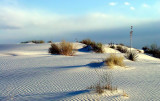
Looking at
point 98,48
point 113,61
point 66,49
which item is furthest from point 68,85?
point 98,48

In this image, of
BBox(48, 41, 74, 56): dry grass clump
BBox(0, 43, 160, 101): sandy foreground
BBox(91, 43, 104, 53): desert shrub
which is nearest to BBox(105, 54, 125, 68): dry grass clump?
BBox(0, 43, 160, 101): sandy foreground

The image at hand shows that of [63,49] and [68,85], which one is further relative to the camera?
[63,49]

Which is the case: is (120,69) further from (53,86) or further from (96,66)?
(53,86)

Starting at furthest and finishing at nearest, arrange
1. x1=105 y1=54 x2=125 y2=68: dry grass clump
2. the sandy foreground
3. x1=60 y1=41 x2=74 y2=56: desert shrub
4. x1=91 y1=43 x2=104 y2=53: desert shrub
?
x1=91 y1=43 x2=104 y2=53: desert shrub → x1=60 y1=41 x2=74 y2=56: desert shrub → x1=105 y1=54 x2=125 y2=68: dry grass clump → the sandy foreground

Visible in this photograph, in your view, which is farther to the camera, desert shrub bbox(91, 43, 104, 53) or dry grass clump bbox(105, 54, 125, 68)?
desert shrub bbox(91, 43, 104, 53)

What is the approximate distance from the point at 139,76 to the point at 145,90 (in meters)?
1.59

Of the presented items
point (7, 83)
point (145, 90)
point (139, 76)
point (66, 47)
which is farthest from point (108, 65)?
point (66, 47)

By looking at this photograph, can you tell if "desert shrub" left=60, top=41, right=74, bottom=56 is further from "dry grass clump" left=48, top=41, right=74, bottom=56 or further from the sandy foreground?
the sandy foreground

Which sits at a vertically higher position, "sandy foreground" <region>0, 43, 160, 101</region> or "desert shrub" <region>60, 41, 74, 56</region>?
"desert shrub" <region>60, 41, 74, 56</region>

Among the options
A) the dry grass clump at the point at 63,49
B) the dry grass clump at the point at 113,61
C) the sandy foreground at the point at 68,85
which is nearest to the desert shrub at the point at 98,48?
the dry grass clump at the point at 63,49

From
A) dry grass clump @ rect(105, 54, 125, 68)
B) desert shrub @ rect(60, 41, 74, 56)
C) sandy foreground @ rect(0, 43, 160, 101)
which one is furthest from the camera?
desert shrub @ rect(60, 41, 74, 56)

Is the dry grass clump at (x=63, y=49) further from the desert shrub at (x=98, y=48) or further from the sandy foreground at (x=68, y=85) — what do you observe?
the sandy foreground at (x=68, y=85)

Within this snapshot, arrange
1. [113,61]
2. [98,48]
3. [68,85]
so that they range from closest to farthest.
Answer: [68,85] < [113,61] < [98,48]

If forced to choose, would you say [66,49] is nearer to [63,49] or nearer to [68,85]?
[63,49]
